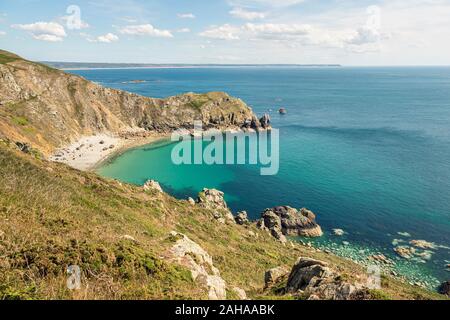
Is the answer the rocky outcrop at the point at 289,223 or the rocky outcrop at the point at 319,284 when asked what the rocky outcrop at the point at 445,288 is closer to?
the rocky outcrop at the point at 289,223

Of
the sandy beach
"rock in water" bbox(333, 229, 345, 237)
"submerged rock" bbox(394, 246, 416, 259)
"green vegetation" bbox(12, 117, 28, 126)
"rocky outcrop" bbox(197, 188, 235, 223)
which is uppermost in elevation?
"green vegetation" bbox(12, 117, 28, 126)

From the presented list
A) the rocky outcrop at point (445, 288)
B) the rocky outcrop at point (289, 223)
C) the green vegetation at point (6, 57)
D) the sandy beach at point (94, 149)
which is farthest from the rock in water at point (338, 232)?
the green vegetation at point (6, 57)

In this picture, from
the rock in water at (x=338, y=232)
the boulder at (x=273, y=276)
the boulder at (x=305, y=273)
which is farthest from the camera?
the rock in water at (x=338, y=232)

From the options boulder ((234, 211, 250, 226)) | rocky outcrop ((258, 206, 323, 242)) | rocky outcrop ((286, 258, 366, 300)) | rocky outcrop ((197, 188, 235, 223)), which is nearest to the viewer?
rocky outcrop ((286, 258, 366, 300))

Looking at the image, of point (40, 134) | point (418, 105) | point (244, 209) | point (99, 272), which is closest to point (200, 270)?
point (99, 272)

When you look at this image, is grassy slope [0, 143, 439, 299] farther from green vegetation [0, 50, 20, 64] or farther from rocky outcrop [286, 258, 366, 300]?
green vegetation [0, 50, 20, 64]

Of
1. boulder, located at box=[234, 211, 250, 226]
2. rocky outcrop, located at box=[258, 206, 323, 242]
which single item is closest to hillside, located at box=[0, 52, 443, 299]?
boulder, located at box=[234, 211, 250, 226]

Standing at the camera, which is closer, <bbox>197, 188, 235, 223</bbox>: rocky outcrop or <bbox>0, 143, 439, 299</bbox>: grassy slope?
<bbox>0, 143, 439, 299</bbox>: grassy slope
